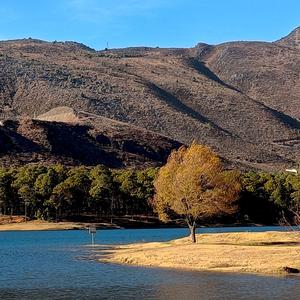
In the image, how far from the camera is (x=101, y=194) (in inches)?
5394

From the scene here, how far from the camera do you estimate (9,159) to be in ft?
609

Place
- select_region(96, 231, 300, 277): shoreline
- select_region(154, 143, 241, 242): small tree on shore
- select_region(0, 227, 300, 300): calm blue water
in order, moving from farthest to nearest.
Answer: select_region(154, 143, 241, 242): small tree on shore, select_region(96, 231, 300, 277): shoreline, select_region(0, 227, 300, 300): calm blue water

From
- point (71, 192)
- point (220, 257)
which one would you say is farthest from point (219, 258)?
point (71, 192)

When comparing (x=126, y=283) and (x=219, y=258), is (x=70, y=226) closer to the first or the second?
(x=219, y=258)

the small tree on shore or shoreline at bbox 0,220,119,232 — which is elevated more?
the small tree on shore

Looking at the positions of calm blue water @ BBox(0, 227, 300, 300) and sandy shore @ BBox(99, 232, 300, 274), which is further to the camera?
sandy shore @ BBox(99, 232, 300, 274)

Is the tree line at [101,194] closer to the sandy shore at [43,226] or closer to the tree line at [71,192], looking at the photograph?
the tree line at [71,192]

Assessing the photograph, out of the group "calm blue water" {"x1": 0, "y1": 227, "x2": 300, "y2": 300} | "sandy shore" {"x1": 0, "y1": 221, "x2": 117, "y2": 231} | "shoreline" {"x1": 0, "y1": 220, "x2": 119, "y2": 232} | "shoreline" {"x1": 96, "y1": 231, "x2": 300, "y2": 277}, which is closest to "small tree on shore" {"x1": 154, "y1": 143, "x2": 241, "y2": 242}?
"shoreline" {"x1": 96, "y1": 231, "x2": 300, "y2": 277}

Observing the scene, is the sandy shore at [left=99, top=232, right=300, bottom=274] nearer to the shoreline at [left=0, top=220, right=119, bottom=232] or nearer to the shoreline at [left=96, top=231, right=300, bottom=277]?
the shoreline at [left=96, top=231, right=300, bottom=277]

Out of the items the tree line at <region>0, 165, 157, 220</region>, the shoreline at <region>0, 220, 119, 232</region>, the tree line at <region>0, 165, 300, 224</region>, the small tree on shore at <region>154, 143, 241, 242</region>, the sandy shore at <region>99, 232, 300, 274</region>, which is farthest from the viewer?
the tree line at <region>0, 165, 300, 224</region>

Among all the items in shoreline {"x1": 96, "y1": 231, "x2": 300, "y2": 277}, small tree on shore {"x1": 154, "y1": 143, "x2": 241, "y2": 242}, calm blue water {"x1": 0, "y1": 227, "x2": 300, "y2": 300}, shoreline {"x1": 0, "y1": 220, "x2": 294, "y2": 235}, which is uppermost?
small tree on shore {"x1": 154, "y1": 143, "x2": 241, "y2": 242}

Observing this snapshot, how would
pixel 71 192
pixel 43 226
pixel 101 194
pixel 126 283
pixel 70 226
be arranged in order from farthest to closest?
pixel 101 194, pixel 71 192, pixel 70 226, pixel 43 226, pixel 126 283

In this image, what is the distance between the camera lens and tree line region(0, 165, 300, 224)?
134 metres

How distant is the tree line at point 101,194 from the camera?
134 meters
